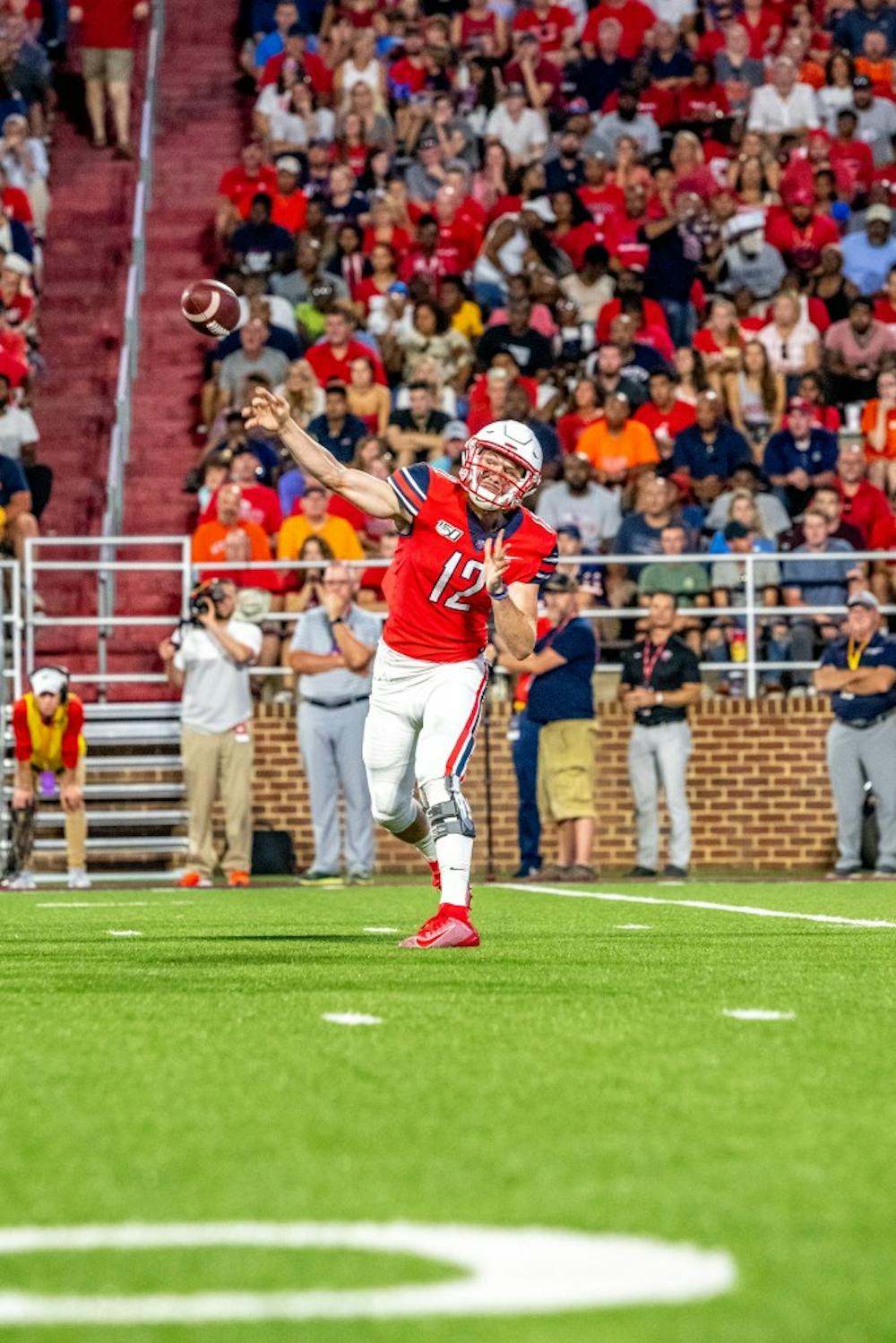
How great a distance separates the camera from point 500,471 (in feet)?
31.2

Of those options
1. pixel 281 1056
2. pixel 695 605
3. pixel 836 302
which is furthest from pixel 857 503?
pixel 281 1056

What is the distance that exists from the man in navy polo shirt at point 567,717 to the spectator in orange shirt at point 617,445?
8.41ft

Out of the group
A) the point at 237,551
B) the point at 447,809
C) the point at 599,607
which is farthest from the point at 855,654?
the point at 447,809

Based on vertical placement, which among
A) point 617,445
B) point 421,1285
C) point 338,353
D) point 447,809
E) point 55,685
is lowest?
point 421,1285

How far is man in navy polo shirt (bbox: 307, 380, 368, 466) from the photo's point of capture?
19625 mm

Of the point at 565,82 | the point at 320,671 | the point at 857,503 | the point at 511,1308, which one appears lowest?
the point at 511,1308

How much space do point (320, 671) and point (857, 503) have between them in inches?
193

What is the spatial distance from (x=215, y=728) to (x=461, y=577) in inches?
320

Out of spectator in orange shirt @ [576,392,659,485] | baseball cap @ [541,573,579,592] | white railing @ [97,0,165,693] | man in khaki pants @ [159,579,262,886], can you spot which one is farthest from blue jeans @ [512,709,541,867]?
white railing @ [97,0,165,693]

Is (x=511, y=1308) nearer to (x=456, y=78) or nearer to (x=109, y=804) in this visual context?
(x=109, y=804)

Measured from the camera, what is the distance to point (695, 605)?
19.2 metres

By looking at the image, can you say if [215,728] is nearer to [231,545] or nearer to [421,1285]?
[231,545]

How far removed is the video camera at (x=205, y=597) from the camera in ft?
57.3

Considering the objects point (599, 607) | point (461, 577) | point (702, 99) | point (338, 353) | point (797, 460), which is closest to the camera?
point (461, 577)
